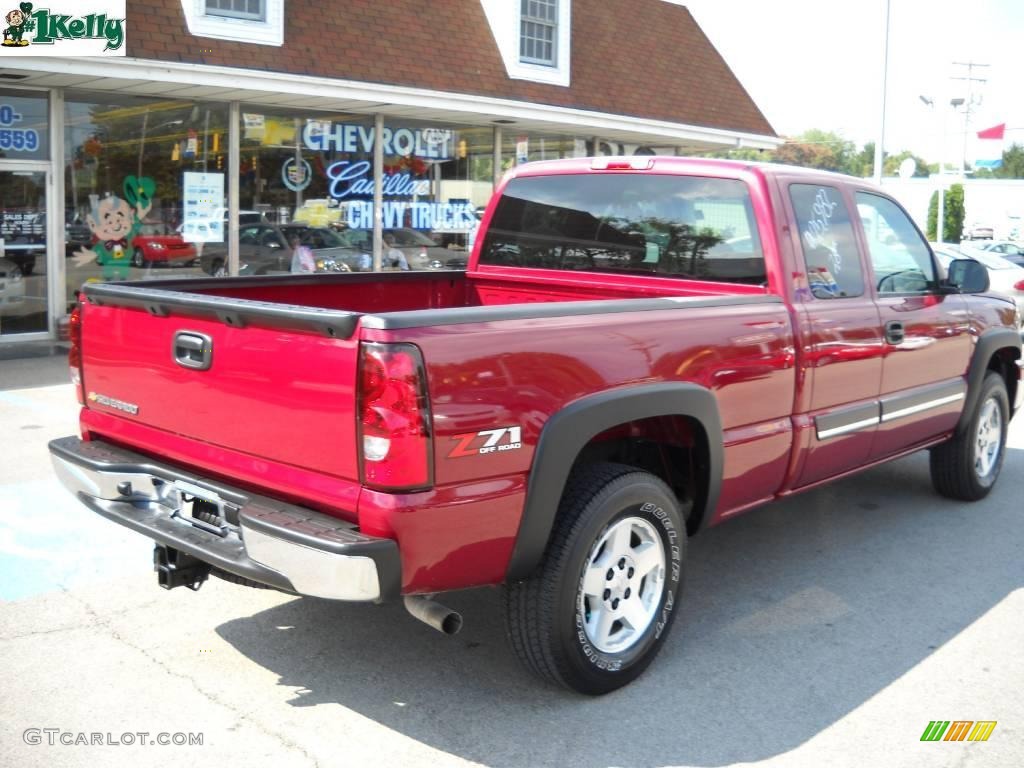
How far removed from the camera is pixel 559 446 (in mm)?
3576

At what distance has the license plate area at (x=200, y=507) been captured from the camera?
12.0 feet

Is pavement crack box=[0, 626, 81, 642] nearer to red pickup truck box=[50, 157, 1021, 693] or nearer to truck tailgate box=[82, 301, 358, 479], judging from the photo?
red pickup truck box=[50, 157, 1021, 693]

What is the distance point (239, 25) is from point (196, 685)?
33.6ft

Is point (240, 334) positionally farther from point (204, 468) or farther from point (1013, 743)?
point (1013, 743)

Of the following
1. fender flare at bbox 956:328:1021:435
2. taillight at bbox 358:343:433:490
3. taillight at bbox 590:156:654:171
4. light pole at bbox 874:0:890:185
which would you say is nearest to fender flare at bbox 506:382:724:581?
taillight at bbox 358:343:433:490

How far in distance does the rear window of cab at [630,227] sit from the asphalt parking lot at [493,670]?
5.20ft

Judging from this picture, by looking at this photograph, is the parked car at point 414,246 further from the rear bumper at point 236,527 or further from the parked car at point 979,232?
the parked car at point 979,232

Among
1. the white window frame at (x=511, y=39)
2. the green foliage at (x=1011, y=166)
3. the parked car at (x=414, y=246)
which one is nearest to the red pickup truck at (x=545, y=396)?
the parked car at (x=414, y=246)

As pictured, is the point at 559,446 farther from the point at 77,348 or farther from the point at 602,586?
the point at 77,348

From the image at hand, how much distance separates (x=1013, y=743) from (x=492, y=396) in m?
2.21

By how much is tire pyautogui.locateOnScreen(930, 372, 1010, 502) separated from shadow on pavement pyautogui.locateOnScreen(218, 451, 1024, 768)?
534mm

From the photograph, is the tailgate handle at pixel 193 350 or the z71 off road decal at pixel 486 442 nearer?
the z71 off road decal at pixel 486 442

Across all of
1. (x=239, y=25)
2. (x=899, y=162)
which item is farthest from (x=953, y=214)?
(x=899, y=162)

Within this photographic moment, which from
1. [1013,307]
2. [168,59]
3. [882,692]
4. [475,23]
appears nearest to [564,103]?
[475,23]
